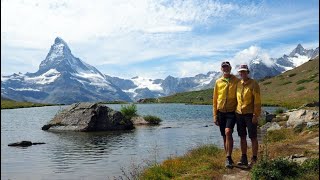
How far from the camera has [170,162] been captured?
18.0m

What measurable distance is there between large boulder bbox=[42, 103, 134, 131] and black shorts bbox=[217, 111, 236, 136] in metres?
30.9

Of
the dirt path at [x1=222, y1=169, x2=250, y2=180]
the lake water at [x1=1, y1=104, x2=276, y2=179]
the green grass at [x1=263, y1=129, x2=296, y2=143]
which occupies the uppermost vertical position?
the green grass at [x1=263, y1=129, x2=296, y2=143]

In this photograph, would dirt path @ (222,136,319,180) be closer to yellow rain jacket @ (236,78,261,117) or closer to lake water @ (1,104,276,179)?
yellow rain jacket @ (236,78,261,117)

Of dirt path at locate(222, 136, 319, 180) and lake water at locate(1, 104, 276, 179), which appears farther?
lake water at locate(1, 104, 276, 179)

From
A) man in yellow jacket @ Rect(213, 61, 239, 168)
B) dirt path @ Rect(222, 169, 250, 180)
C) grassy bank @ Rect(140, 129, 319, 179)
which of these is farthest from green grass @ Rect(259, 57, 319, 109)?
dirt path @ Rect(222, 169, 250, 180)

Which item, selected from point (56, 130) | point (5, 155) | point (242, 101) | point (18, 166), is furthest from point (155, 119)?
point (242, 101)

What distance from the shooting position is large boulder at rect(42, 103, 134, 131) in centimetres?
4569

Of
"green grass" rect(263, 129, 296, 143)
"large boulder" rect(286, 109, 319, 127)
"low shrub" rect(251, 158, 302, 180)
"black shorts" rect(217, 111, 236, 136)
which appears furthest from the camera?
"large boulder" rect(286, 109, 319, 127)

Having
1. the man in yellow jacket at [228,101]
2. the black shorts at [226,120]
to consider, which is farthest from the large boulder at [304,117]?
the man in yellow jacket at [228,101]

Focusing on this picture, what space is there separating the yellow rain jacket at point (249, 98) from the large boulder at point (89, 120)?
3196 centimetres

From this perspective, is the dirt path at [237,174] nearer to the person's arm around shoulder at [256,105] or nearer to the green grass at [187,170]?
the green grass at [187,170]

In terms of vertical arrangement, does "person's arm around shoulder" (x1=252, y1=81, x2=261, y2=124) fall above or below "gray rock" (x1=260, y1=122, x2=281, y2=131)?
above

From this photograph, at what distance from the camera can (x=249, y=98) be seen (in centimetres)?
1490

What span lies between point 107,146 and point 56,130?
53.3ft
